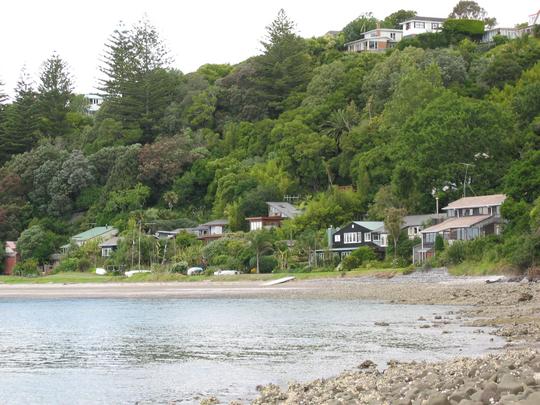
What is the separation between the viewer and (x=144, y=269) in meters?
64.4

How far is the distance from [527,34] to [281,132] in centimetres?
2652

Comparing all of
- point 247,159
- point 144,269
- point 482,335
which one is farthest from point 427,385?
point 247,159

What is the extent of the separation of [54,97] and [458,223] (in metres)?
58.2

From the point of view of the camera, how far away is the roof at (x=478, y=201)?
53.0 meters

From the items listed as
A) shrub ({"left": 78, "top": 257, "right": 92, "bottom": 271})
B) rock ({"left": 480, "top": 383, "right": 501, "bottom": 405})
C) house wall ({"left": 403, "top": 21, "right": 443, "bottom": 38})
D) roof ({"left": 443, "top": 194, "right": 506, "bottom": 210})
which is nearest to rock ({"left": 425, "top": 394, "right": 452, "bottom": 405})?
rock ({"left": 480, "top": 383, "right": 501, "bottom": 405})

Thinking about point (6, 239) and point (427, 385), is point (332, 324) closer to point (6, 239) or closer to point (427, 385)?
point (427, 385)

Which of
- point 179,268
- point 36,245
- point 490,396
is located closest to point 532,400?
point 490,396

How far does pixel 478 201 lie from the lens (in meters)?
53.9

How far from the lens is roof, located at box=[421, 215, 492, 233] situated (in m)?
51.8

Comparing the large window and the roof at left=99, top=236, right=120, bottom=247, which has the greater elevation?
the roof at left=99, top=236, right=120, bottom=247

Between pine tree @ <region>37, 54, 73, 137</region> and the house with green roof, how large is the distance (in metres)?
23.8

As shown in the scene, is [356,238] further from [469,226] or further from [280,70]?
[280,70]

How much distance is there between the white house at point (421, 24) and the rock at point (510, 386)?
88120 millimetres

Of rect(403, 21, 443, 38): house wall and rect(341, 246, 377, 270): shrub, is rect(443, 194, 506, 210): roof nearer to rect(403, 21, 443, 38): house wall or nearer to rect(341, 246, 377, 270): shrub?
rect(341, 246, 377, 270): shrub
